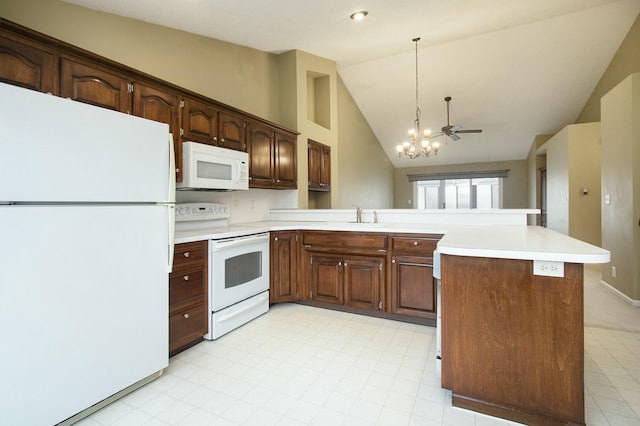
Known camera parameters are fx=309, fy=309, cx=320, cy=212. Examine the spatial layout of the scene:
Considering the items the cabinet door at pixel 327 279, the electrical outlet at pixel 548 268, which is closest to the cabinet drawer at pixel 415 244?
the cabinet door at pixel 327 279

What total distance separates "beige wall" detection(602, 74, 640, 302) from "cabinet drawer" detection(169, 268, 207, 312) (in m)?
4.30

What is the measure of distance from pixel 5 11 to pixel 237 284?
2339 mm

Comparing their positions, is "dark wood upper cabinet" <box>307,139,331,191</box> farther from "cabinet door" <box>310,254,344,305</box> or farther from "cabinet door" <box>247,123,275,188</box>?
"cabinet door" <box>310,254,344,305</box>

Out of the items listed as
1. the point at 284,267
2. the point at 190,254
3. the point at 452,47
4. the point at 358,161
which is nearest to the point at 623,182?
the point at 452,47

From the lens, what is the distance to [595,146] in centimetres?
509

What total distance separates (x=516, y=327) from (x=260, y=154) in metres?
2.86

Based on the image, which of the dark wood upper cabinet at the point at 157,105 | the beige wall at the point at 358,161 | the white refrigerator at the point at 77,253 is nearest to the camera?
the white refrigerator at the point at 77,253

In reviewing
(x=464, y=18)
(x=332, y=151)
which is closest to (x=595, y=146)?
(x=464, y=18)

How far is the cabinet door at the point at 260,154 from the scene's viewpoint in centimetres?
338

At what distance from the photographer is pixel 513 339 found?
1.56 m

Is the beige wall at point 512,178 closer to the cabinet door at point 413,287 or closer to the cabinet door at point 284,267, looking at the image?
the cabinet door at point 413,287

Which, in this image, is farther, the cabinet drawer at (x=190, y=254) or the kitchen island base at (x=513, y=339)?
the cabinet drawer at (x=190, y=254)

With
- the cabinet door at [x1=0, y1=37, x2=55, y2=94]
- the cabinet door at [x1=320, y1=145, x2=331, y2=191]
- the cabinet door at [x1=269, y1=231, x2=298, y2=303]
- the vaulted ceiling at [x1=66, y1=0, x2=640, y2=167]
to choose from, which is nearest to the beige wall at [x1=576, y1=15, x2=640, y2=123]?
the vaulted ceiling at [x1=66, y1=0, x2=640, y2=167]

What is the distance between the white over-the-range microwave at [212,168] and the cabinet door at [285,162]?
0.69 meters
